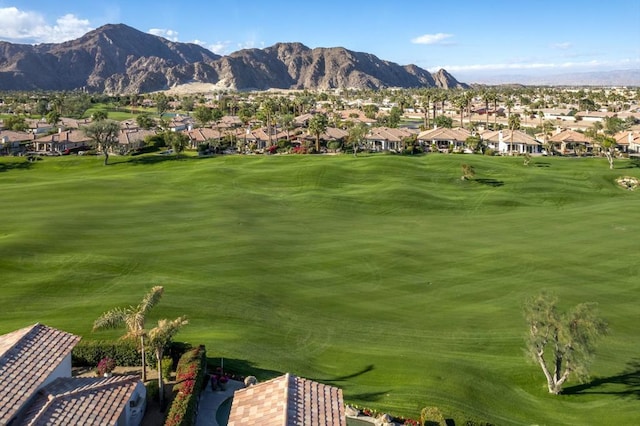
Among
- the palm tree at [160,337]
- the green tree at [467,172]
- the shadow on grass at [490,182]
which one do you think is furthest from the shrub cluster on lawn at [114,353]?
the green tree at [467,172]

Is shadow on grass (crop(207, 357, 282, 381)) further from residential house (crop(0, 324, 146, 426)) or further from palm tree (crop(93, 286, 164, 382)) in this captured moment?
residential house (crop(0, 324, 146, 426))

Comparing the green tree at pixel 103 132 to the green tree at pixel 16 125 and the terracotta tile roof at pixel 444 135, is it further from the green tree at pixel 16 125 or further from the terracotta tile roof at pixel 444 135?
the terracotta tile roof at pixel 444 135

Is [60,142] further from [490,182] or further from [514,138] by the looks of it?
[514,138]

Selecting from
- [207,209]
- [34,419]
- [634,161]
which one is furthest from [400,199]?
[34,419]

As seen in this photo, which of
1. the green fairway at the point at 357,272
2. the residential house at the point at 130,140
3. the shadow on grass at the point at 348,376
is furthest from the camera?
the residential house at the point at 130,140

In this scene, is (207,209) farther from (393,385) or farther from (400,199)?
(393,385)

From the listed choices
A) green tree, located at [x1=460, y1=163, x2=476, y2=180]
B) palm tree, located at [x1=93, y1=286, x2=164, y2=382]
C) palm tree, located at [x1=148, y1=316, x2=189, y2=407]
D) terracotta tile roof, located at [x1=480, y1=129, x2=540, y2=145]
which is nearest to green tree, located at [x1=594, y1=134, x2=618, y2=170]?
terracotta tile roof, located at [x1=480, y1=129, x2=540, y2=145]

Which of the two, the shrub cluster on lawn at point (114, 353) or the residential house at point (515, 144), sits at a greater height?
the residential house at point (515, 144)

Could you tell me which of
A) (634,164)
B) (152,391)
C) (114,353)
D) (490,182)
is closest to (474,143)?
(634,164)
